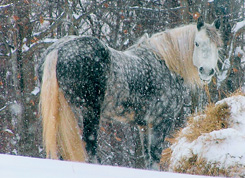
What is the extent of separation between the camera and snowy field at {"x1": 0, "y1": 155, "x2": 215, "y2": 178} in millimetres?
1746

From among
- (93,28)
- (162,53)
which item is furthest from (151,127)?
(93,28)

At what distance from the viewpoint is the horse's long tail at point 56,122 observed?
4.02 meters

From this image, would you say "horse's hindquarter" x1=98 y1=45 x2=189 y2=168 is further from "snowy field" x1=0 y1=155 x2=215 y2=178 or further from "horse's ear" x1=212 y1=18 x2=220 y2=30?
"snowy field" x1=0 y1=155 x2=215 y2=178

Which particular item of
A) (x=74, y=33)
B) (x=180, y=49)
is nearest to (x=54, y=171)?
(x=180, y=49)

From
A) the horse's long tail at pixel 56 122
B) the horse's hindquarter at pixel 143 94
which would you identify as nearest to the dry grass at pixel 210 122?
the horse's hindquarter at pixel 143 94

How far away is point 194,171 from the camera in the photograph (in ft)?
10.2

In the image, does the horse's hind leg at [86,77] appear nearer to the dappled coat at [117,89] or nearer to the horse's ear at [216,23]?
the dappled coat at [117,89]

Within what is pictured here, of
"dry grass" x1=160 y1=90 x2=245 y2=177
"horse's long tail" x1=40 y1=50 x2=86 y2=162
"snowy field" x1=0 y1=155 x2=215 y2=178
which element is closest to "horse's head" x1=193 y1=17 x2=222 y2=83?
"dry grass" x1=160 y1=90 x2=245 y2=177

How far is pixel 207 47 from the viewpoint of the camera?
495cm

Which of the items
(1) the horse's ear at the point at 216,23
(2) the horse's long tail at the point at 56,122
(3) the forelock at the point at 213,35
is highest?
(1) the horse's ear at the point at 216,23

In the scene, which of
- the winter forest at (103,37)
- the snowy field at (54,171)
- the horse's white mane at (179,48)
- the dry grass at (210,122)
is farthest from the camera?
the winter forest at (103,37)

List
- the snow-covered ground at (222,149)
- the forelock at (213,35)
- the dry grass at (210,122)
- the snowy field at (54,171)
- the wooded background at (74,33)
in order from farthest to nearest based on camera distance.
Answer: the wooded background at (74,33) < the forelock at (213,35) < the dry grass at (210,122) < the snow-covered ground at (222,149) < the snowy field at (54,171)

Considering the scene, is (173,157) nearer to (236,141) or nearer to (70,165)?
(236,141)

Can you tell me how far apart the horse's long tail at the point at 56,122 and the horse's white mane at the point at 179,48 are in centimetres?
160
